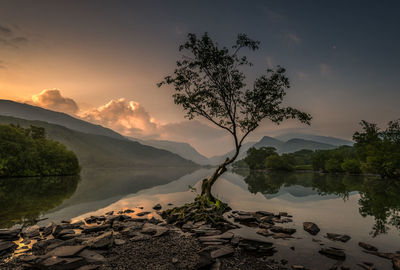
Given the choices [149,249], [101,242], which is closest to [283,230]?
[149,249]

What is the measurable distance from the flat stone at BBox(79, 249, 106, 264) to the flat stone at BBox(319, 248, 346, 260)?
12.5 metres

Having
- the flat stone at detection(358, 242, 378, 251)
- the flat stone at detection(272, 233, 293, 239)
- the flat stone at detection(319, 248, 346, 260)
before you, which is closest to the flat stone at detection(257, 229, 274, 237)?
the flat stone at detection(272, 233, 293, 239)

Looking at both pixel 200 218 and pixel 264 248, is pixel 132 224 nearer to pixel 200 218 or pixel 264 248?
pixel 200 218

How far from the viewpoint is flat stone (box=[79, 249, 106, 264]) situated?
10.2m

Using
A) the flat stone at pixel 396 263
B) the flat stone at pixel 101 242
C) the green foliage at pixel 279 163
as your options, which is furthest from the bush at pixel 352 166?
the flat stone at pixel 101 242

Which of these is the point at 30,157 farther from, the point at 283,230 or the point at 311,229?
the point at 311,229

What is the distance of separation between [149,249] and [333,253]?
1088cm

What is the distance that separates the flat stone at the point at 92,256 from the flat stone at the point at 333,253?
12527 mm

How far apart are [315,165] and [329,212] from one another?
15608cm

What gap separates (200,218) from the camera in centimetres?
1948

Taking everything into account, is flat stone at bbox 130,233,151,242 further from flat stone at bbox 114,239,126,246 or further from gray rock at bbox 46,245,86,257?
gray rock at bbox 46,245,86,257

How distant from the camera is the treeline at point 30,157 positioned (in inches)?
3199

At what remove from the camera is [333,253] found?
464 inches

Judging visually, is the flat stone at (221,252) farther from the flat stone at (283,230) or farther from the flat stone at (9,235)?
the flat stone at (9,235)
